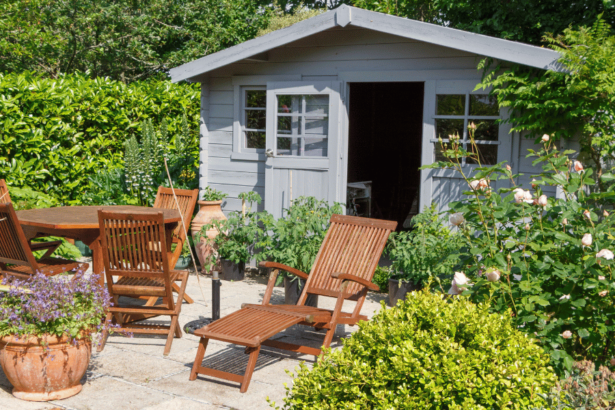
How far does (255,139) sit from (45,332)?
4.57 m

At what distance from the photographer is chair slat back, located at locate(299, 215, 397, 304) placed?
4.92 meters

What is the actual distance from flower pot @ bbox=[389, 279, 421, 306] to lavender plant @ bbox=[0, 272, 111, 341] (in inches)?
121

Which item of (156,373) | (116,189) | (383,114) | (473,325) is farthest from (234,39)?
(473,325)

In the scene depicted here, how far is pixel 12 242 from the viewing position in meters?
4.84

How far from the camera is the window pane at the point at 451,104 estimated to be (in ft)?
20.8

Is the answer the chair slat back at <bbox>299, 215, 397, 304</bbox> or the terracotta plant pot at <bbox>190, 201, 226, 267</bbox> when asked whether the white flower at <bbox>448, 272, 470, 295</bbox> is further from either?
the terracotta plant pot at <bbox>190, 201, 226, 267</bbox>

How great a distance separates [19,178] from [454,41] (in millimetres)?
5821

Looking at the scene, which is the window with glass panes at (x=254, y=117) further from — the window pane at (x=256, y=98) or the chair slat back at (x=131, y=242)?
the chair slat back at (x=131, y=242)

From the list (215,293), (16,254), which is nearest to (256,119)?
(215,293)

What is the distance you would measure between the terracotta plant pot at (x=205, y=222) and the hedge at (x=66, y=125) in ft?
8.00

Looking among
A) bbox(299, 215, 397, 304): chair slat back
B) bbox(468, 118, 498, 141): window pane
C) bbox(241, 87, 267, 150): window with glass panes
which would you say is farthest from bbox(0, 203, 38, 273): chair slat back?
bbox(468, 118, 498, 141): window pane

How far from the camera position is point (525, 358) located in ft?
8.80

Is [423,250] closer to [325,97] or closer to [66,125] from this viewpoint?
[325,97]

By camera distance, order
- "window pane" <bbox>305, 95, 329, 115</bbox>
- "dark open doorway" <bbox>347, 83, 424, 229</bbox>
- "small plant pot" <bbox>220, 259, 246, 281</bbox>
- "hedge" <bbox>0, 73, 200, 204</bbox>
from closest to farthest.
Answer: "window pane" <bbox>305, 95, 329, 115</bbox>, "small plant pot" <bbox>220, 259, 246, 281</bbox>, "hedge" <bbox>0, 73, 200, 204</bbox>, "dark open doorway" <bbox>347, 83, 424, 229</bbox>
